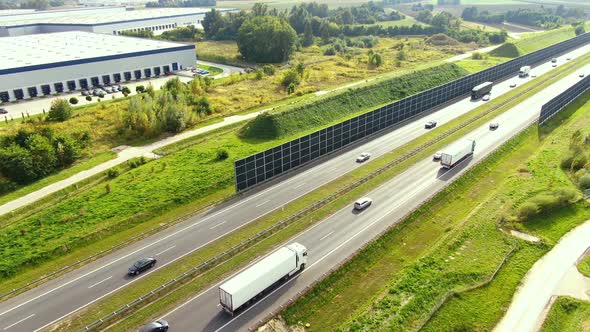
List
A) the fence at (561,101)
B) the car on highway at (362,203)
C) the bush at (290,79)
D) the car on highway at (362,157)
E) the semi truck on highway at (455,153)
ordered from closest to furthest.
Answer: the car on highway at (362,203) < the semi truck on highway at (455,153) < the car on highway at (362,157) < the fence at (561,101) < the bush at (290,79)

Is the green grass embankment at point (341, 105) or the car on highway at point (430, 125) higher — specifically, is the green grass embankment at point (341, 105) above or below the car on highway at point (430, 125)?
above

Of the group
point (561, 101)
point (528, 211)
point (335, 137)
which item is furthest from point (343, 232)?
point (561, 101)

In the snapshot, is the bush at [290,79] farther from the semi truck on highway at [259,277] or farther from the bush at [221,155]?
the semi truck on highway at [259,277]

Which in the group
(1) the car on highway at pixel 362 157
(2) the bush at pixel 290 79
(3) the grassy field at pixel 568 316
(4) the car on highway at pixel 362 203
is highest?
(2) the bush at pixel 290 79

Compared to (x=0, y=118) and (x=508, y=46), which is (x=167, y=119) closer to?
(x=0, y=118)

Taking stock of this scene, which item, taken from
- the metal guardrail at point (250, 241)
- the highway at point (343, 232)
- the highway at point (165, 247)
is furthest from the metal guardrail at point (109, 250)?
the highway at point (343, 232)

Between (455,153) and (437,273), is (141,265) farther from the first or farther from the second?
(455,153)
